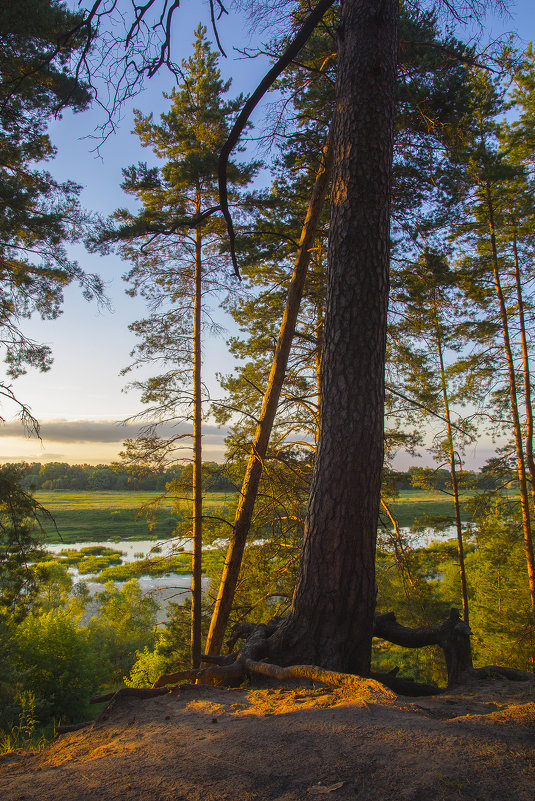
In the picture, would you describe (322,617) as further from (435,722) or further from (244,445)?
(244,445)

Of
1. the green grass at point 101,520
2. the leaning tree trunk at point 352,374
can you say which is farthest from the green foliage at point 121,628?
the leaning tree trunk at point 352,374

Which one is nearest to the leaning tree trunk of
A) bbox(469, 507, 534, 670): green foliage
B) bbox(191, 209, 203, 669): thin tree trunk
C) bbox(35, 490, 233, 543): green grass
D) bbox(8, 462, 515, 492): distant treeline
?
bbox(8, 462, 515, 492): distant treeline

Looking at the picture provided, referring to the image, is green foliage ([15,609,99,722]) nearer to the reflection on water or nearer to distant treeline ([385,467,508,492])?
the reflection on water

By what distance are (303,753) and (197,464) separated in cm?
831

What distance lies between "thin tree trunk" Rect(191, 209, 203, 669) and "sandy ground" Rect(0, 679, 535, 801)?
23.5 ft

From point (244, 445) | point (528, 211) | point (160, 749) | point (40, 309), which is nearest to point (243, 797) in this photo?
point (160, 749)

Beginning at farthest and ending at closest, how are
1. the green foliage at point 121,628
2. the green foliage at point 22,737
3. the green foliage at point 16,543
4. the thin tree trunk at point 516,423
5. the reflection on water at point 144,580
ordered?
the reflection on water at point 144,580, the green foliage at point 121,628, the thin tree trunk at point 516,423, the green foliage at point 16,543, the green foliage at point 22,737

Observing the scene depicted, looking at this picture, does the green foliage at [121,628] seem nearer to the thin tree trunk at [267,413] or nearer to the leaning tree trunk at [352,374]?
the thin tree trunk at [267,413]

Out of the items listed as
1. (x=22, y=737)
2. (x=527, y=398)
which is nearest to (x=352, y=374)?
(x=22, y=737)

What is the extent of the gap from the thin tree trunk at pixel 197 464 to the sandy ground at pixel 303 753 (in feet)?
23.5

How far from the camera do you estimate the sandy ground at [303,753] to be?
5.25ft

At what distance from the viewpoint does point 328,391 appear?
349 centimetres

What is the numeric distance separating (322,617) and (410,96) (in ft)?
21.3

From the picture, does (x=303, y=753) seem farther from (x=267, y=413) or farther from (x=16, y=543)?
(x=16, y=543)
